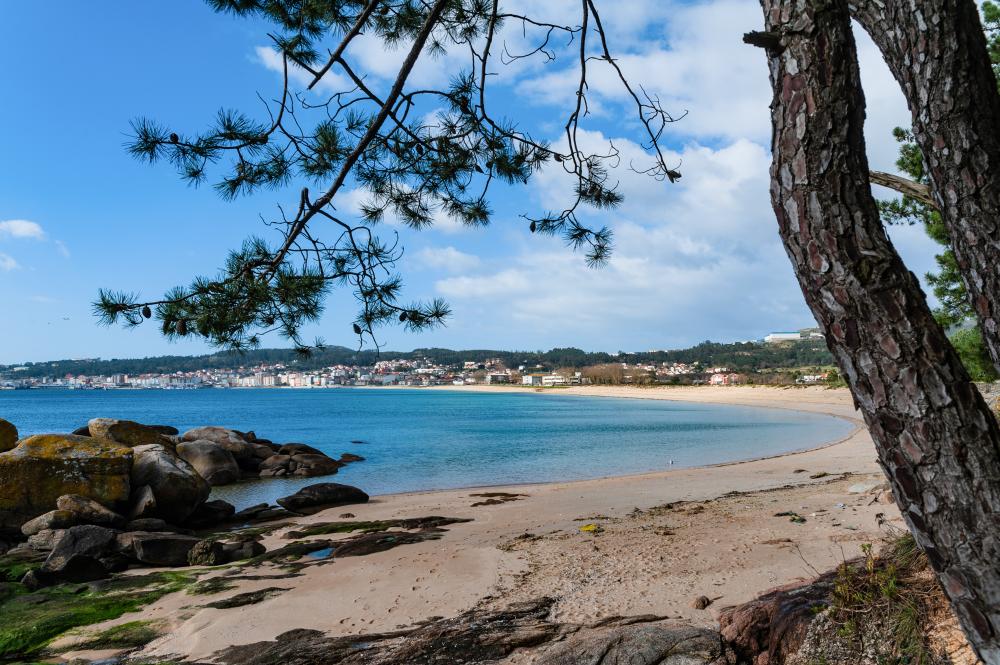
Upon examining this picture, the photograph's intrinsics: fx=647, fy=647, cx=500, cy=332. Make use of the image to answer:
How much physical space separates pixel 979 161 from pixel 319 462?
1964 centimetres

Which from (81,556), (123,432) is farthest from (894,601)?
(123,432)

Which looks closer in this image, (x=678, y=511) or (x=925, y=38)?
(x=925, y=38)

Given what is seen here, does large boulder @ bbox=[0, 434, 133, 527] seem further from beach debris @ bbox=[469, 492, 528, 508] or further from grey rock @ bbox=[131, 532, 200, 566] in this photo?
beach debris @ bbox=[469, 492, 528, 508]

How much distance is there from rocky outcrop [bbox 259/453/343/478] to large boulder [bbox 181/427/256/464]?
2.34 feet

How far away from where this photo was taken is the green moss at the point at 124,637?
504cm

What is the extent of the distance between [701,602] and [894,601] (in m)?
1.58

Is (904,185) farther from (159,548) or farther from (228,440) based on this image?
(228,440)

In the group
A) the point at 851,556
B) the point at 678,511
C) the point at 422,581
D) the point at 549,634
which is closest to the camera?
the point at 549,634

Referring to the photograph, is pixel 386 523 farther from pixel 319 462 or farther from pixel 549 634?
pixel 319 462

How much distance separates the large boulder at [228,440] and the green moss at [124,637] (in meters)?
14.6

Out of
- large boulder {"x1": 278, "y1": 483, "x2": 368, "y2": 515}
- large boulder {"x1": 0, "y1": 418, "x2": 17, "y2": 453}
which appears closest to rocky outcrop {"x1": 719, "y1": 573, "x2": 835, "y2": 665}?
large boulder {"x1": 278, "y1": 483, "x2": 368, "y2": 515}

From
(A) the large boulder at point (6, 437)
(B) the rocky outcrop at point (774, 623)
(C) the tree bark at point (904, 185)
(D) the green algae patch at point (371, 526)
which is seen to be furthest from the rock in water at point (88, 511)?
(C) the tree bark at point (904, 185)

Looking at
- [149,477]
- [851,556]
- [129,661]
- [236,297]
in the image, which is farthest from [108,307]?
[149,477]

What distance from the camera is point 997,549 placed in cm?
167
